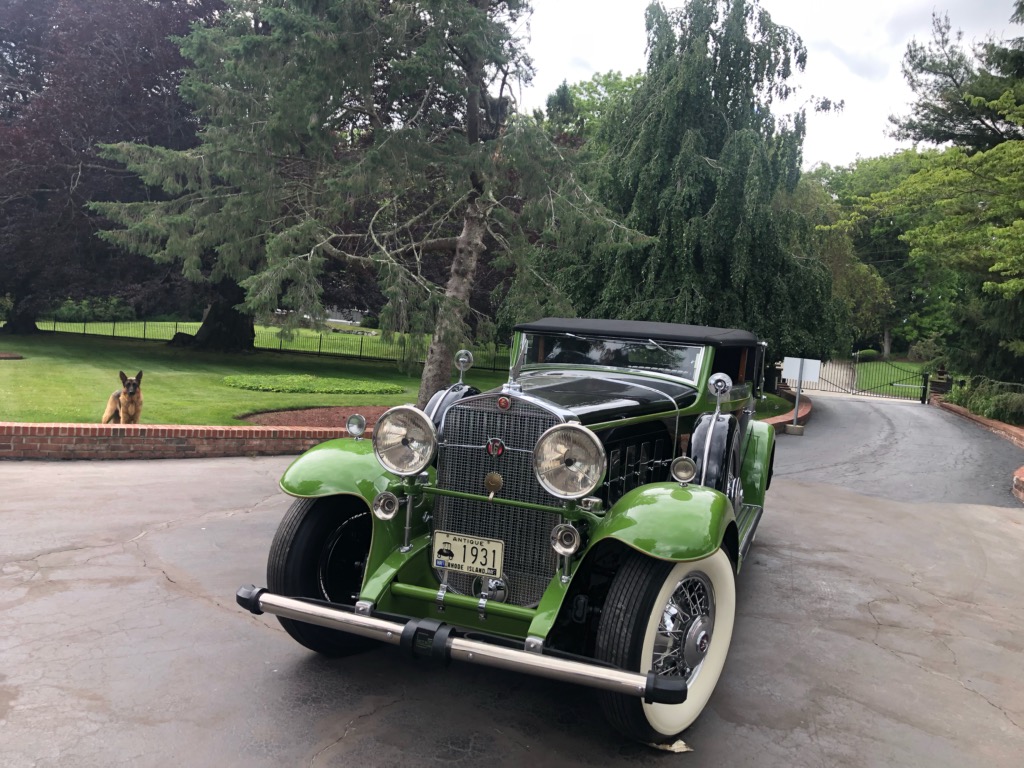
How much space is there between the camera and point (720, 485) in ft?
14.7

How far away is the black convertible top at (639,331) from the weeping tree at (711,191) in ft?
32.8

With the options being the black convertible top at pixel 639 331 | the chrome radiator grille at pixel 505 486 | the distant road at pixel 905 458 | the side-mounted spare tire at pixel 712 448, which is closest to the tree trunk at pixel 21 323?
the distant road at pixel 905 458

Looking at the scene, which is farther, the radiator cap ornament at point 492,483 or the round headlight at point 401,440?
the round headlight at point 401,440

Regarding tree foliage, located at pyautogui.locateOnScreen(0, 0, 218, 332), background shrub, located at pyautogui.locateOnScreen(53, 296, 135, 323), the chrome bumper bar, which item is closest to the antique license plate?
the chrome bumper bar

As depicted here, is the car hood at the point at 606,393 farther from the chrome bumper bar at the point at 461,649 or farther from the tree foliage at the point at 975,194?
the tree foliage at the point at 975,194

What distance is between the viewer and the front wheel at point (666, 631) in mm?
3131

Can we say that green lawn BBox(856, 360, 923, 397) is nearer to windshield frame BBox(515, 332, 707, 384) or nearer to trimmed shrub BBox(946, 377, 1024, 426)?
trimmed shrub BBox(946, 377, 1024, 426)

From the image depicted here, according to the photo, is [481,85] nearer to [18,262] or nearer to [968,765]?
[968,765]

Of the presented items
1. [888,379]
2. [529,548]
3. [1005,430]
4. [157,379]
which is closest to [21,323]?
[157,379]

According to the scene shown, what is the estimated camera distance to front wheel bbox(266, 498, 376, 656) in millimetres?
3830

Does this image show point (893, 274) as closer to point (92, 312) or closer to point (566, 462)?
point (92, 312)

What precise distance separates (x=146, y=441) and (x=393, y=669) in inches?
237

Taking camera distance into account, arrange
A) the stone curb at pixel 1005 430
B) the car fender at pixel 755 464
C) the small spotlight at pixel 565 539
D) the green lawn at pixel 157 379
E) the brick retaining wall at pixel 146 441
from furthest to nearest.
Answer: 1. the green lawn at pixel 157 379
2. the stone curb at pixel 1005 430
3. the brick retaining wall at pixel 146 441
4. the car fender at pixel 755 464
5. the small spotlight at pixel 565 539

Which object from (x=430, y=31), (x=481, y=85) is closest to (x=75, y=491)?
(x=430, y=31)
